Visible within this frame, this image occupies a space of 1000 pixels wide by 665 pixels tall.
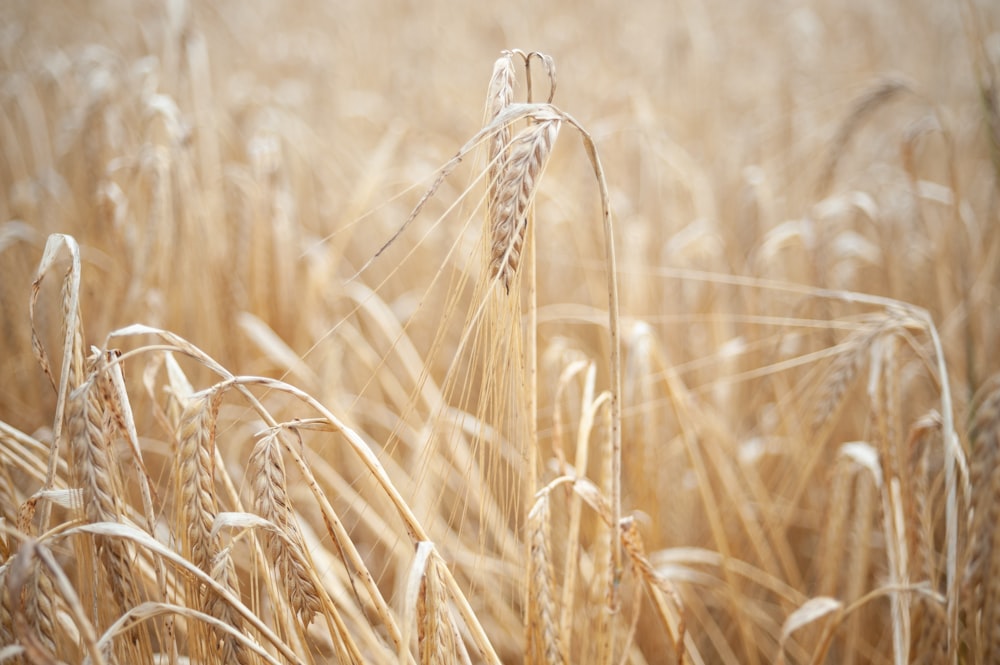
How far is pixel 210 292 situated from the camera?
3.94 ft

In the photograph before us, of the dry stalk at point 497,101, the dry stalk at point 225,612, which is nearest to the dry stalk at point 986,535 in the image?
the dry stalk at point 497,101

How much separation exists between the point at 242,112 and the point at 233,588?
4.38 feet

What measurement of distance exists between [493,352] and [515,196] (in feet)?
0.35

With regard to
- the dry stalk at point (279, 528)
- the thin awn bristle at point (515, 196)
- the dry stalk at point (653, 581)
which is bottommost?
the dry stalk at point (653, 581)

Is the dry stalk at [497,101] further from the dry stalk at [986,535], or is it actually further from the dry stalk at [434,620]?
the dry stalk at [986,535]

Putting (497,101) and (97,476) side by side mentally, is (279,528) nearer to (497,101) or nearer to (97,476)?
(97,476)

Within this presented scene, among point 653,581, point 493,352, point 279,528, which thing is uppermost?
point 493,352

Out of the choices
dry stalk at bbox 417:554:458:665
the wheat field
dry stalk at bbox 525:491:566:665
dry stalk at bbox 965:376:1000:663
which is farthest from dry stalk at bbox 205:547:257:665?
dry stalk at bbox 965:376:1000:663

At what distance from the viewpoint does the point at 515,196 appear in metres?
0.43

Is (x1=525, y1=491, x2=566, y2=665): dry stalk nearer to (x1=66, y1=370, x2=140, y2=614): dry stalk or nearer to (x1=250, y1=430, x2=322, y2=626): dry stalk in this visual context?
(x1=250, y1=430, x2=322, y2=626): dry stalk

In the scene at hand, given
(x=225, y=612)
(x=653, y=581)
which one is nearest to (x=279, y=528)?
(x=225, y=612)

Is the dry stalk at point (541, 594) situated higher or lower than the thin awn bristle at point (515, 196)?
lower

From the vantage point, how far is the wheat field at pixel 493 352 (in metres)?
0.49

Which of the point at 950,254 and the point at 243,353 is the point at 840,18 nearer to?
the point at 950,254
